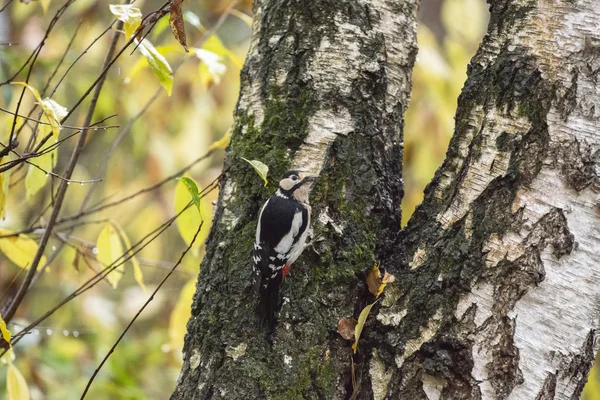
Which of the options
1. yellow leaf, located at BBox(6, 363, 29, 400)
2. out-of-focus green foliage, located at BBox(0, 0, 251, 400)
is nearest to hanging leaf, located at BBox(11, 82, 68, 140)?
yellow leaf, located at BBox(6, 363, 29, 400)

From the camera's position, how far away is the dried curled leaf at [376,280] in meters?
1.65

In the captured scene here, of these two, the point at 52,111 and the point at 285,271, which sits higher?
the point at 52,111

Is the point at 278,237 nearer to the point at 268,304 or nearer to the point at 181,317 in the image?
the point at 268,304

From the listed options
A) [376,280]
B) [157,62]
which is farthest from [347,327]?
[157,62]

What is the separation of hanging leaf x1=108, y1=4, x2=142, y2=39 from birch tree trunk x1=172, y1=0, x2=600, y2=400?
51 cm

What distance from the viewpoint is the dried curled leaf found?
1.65 metres

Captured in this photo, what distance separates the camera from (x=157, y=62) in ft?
5.48

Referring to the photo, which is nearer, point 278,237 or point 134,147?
point 278,237

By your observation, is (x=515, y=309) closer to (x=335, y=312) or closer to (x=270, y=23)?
(x=335, y=312)

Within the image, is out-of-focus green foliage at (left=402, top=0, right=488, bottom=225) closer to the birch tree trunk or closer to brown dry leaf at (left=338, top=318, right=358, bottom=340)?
the birch tree trunk

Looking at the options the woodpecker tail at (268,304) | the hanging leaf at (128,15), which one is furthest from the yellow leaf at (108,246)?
the hanging leaf at (128,15)

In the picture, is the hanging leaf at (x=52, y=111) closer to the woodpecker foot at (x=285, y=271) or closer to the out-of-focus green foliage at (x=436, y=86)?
the woodpecker foot at (x=285, y=271)

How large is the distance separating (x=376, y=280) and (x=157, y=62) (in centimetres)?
80

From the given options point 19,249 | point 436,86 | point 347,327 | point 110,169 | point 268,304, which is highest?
point 110,169
